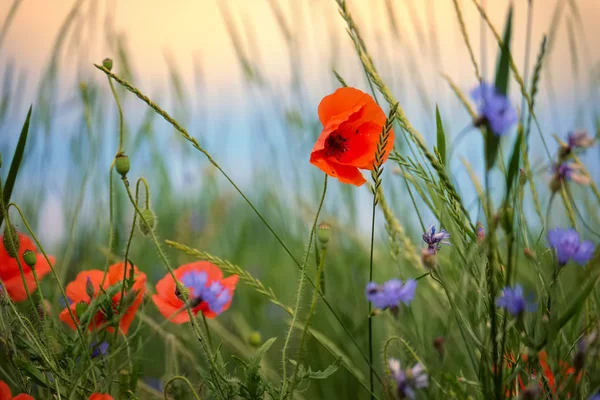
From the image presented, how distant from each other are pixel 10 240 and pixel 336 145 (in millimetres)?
385

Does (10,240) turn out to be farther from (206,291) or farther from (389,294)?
(389,294)

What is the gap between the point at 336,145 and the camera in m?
0.75

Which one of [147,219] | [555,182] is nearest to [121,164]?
[147,219]

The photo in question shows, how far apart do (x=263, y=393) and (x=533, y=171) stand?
1.30 feet

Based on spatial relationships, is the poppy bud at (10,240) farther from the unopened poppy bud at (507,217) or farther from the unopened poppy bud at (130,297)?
the unopened poppy bud at (507,217)

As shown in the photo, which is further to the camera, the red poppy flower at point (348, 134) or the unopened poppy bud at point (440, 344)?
the red poppy flower at point (348, 134)

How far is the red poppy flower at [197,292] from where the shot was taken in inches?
25.2

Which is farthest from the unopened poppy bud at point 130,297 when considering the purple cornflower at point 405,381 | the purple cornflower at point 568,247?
the purple cornflower at point 568,247

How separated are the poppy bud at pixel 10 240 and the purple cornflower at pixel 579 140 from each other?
557 millimetres

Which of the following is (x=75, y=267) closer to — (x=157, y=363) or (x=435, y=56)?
(x=157, y=363)

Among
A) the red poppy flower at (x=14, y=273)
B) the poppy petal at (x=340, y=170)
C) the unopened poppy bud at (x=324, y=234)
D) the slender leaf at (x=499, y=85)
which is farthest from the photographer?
the red poppy flower at (x=14, y=273)

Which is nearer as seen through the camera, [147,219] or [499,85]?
[499,85]

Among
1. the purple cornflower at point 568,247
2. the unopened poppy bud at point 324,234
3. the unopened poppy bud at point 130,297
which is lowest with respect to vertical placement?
the unopened poppy bud at point 130,297

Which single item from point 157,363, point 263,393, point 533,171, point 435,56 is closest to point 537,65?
point 533,171
